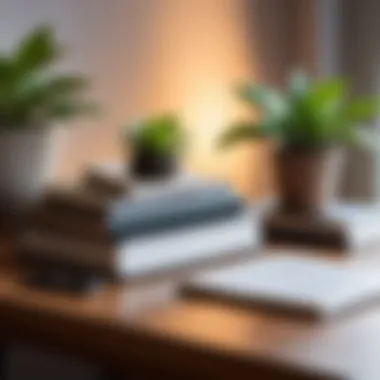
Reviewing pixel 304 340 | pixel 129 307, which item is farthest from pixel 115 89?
pixel 304 340

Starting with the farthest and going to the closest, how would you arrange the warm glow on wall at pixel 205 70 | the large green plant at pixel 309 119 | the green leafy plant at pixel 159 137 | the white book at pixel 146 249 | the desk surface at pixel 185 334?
the warm glow on wall at pixel 205 70 < the large green plant at pixel 309 119 < the green leafy plant at pixel 159 137 < the white book at pixel 146 249 < the desk surface at pixel 185 334

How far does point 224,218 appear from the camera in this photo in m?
1.74

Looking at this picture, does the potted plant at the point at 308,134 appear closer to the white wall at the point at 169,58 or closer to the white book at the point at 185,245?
the white book at the point at 185,245

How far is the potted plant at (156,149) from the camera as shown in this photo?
1.78 meters

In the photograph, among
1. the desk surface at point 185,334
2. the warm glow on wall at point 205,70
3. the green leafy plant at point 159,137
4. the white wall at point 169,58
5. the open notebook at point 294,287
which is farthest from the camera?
the warm glow on wall at point 205,70

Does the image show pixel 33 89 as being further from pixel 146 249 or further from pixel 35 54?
pixel 146 249

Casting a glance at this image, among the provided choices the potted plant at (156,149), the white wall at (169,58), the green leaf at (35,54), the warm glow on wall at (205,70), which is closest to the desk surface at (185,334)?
the potted plant at (156,149)

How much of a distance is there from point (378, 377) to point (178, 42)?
3.96 feet

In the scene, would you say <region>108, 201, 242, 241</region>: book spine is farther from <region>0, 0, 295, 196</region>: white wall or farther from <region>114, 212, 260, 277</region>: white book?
<region>0, 0, 295, 196</region>: white wall

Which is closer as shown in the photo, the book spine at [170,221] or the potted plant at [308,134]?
the book spine at [170,221]

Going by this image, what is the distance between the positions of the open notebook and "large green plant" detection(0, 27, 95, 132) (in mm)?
419

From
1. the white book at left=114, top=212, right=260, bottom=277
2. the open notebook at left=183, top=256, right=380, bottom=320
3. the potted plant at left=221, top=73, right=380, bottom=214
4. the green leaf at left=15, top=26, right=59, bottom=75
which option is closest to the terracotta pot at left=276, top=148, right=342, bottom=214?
the potted plant at left=221, top=73, right=380, bottom=214

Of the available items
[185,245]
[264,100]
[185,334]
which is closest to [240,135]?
[264,100]

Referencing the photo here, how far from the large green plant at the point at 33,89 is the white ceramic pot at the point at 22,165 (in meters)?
0.02
